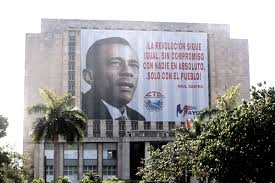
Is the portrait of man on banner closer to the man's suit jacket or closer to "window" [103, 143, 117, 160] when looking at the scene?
the man's suit jacket

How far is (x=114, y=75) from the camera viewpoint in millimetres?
106062

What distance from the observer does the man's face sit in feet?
347

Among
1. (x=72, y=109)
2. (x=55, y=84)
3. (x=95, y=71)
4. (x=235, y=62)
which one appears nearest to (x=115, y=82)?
(x=95, y=71)

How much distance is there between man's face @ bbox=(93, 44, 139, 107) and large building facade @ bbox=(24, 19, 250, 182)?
3.46 metres

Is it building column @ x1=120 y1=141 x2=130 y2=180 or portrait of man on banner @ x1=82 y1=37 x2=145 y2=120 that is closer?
building column @ x1=120 y1=141 x2=130 y2=180

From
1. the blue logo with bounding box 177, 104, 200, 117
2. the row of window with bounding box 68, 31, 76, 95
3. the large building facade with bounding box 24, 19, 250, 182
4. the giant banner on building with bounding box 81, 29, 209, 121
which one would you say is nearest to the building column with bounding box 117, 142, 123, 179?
the large building facade with bounding box 24, 19, 250, 182

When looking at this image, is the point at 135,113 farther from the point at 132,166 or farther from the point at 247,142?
the point at 247,142

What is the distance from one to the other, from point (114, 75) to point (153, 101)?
28.5 ft

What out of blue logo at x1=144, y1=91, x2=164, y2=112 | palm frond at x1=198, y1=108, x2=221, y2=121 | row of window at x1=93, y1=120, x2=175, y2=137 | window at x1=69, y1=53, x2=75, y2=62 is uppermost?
window at x1=69, y1=53, x2=75, y2=62

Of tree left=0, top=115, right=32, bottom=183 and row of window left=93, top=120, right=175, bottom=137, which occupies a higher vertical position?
row of window left=93, top=120, right=175, bottom=137

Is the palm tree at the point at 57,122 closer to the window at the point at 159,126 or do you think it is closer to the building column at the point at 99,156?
the building column at the point at 99,156

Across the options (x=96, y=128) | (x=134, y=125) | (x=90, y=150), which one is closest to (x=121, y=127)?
(x=134, y=125)

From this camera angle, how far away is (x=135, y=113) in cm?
10662

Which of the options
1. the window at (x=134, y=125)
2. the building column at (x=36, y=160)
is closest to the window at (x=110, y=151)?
the window at (x=134, y=125)
